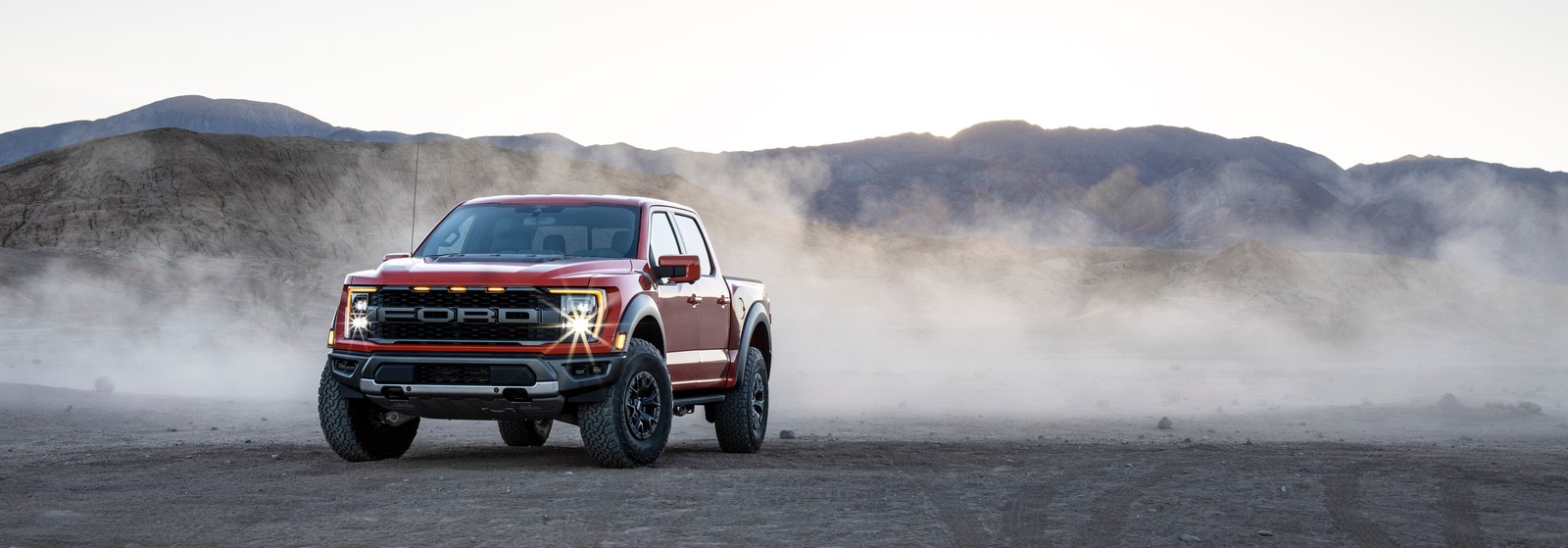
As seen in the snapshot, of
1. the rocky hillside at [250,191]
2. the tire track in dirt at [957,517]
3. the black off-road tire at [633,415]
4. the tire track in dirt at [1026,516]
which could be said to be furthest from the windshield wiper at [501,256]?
the rocky hillside at [250,191]

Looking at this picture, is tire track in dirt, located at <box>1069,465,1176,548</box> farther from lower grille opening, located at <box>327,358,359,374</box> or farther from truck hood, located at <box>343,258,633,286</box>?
lower grille opening, located at <box>327,358,359,374</box>

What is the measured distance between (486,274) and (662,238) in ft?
6.99

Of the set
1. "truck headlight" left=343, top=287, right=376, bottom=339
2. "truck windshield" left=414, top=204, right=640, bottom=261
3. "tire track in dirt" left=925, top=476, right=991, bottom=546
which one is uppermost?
"truck windshield" left=414, top=204, right=640, bottom=261

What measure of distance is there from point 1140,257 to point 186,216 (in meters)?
62.8

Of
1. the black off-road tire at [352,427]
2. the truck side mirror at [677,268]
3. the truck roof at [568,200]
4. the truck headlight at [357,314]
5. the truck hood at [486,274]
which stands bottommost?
the black off-road tire at [352,427]

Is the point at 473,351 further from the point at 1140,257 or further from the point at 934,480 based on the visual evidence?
the point at 1140,257

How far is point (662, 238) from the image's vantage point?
12148 millimetres

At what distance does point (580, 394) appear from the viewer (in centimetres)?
1052

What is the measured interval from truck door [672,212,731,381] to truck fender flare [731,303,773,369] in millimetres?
174

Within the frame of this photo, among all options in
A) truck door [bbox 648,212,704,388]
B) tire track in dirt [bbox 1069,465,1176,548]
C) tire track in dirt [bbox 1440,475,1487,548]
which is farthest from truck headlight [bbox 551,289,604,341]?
tire track in dirt [bbox 1440,475,1487,548]

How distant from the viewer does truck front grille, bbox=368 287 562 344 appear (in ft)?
34.0

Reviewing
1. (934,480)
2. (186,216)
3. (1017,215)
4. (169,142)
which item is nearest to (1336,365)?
(934,480)

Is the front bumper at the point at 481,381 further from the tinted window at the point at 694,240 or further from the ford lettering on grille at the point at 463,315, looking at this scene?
the tinted window at the point at 694,240

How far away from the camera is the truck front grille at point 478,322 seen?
10.4 m
